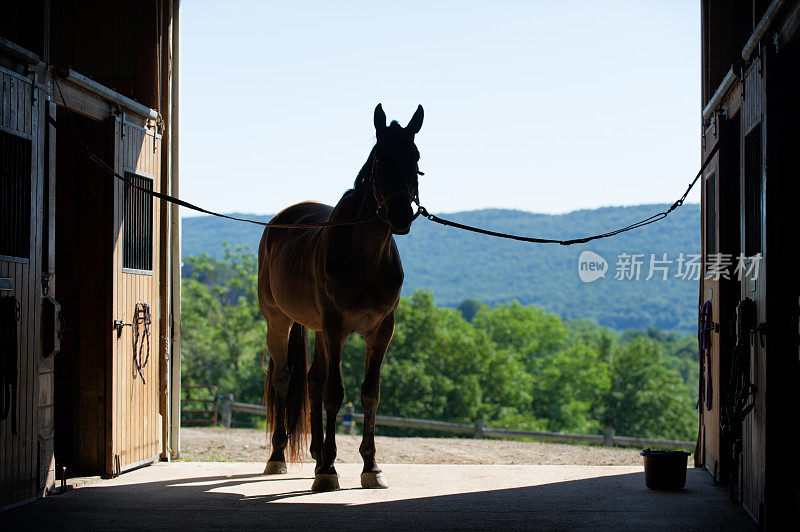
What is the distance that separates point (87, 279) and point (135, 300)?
1.51 feet

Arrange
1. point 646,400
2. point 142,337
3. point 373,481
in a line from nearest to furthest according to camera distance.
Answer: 1. point 373,481
2. point 142,337
3. point 646,400

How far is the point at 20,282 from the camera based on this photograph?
4754 millimetres

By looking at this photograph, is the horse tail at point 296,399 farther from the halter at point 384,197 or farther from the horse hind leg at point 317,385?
the halter at point 384,197

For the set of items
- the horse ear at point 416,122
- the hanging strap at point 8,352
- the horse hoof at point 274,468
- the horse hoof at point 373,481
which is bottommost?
the horse hoof at point 274,468

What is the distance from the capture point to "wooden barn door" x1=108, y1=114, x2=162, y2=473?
20.1 feet

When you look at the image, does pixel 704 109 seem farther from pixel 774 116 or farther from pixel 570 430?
pixel 570 430

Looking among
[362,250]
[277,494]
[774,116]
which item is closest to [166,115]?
[362,250]

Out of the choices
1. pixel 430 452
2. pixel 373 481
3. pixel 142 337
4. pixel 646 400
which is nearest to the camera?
pixel 373 481

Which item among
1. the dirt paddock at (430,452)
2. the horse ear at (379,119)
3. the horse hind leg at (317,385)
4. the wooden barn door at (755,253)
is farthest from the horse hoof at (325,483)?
the dirt paddock at (430,452)

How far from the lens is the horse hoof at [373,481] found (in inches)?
216

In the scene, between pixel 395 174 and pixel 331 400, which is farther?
pixel 331 400

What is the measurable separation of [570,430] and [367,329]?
4633 centimetres

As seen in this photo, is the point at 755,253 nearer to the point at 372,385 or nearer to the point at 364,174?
the point at 364,174

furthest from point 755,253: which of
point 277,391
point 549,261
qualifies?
point 549,261
